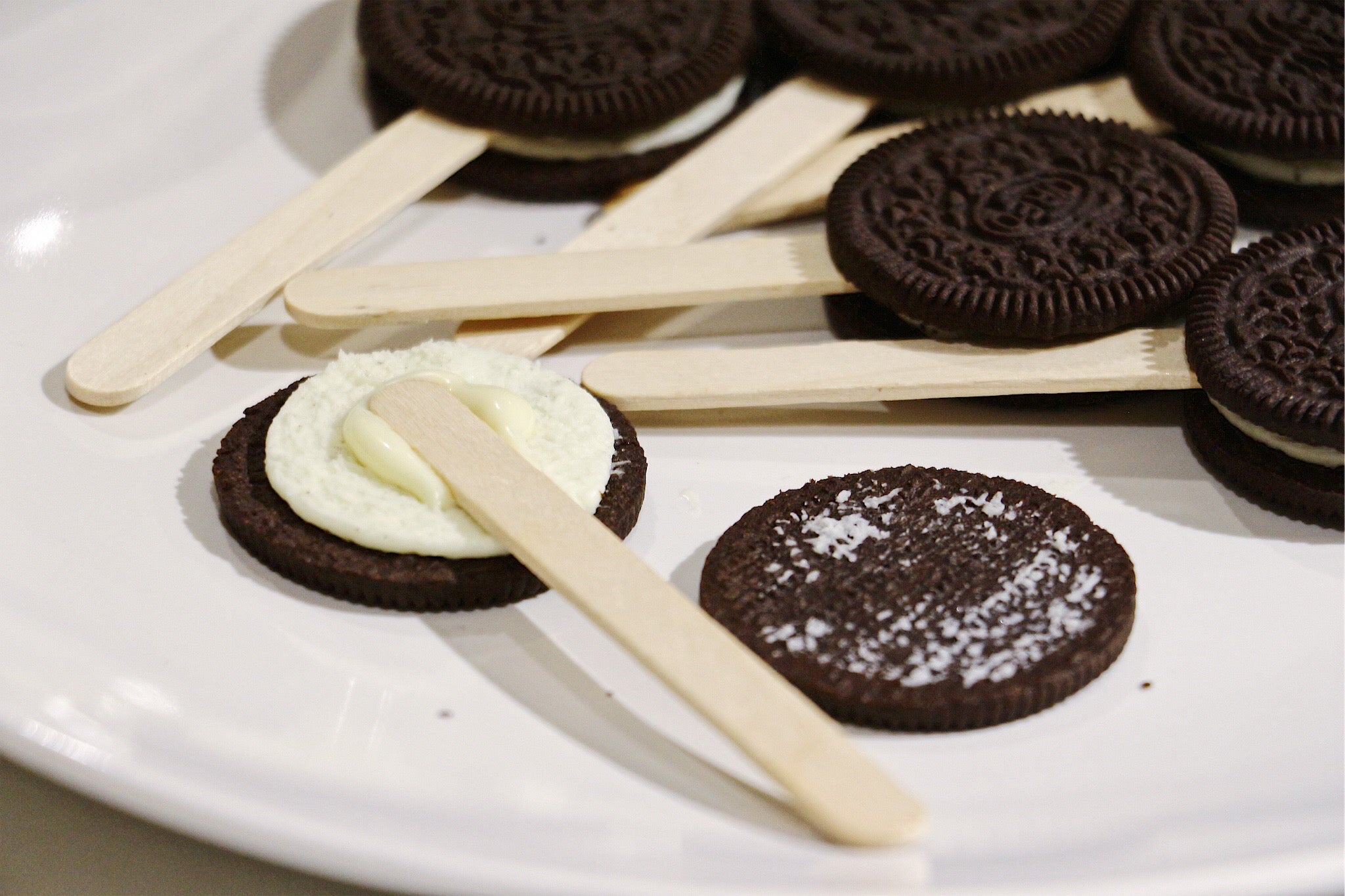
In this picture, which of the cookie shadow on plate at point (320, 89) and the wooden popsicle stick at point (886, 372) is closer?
the wooden popsicle stick at point (886, 372)

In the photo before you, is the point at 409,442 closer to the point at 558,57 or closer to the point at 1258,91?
the point at 558,57

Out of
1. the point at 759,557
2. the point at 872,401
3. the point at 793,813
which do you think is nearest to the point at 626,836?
the point at 793,813

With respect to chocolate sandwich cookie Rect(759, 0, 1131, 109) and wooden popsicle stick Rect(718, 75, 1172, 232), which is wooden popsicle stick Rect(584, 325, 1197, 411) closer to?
wooden popsicle stick Rect(718, 75, 1172, 232)

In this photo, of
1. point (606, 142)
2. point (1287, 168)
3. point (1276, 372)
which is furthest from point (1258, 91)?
point (606, 142)

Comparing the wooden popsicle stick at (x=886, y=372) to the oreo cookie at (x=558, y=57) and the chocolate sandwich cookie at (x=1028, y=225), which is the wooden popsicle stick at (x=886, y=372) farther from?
the oreo cookie at (x=558, y=57)

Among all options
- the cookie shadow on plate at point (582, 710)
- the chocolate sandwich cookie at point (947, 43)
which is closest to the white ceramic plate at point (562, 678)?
the cookie shadow on plate at point (582, 710)

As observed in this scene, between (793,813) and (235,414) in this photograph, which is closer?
(793,813)

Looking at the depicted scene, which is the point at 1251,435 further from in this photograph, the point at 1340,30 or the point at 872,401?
the point at 1340,30
